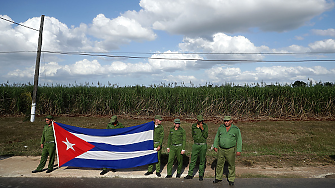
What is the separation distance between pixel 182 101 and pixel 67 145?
12166mm

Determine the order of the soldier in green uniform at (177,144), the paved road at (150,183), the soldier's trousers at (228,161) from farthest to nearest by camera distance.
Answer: the soldier in green uniform at (177,144)
the soldier's trousers at (228,161)
the paved road at (150,183)

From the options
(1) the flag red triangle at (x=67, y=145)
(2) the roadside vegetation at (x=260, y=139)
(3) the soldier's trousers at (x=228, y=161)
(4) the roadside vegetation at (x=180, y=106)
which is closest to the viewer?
(3) the soldier's trousers at (x=228, y=161)

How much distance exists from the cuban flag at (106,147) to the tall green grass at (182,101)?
36.3ft

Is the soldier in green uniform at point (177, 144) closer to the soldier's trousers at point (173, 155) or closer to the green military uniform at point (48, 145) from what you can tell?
the soldier's trousers at point (173, 155)

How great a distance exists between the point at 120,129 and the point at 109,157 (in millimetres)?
997

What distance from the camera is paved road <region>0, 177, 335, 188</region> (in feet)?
20.5

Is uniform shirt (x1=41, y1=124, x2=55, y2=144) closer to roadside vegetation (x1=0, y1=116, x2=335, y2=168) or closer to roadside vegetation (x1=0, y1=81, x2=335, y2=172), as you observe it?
roadside vegetation (x1=0, y1=116, x2=335, y2=168)

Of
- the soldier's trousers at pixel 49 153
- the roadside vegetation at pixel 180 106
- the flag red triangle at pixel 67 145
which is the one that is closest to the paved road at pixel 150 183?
the soldier's trousers at pixel 49 153

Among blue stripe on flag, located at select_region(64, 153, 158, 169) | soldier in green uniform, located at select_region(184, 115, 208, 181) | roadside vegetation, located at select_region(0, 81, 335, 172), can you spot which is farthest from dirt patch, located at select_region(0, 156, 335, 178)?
roadside vegetation, located at select_region(0, 81, 335, 172)

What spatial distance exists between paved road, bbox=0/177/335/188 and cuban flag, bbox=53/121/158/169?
0.84 meters

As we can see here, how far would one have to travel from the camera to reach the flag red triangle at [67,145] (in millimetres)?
7664

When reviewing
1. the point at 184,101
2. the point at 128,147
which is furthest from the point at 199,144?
the point at 184,101

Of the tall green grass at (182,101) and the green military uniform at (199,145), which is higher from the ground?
the tall green grass at (182,101)

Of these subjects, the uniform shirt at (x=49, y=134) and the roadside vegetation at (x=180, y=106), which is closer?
the uniform shirt at (x=49, y=134)
